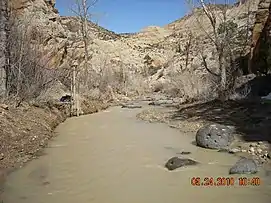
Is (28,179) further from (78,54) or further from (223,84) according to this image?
(78,54)

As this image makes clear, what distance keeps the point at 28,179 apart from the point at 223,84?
12.6m

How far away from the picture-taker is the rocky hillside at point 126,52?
25031 millimetres

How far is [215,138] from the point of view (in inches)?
420

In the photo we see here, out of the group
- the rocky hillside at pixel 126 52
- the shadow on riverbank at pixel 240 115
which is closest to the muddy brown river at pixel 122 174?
the shadow on riverbank at pixel 240 115

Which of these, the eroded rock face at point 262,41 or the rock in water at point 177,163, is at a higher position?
the eroded rock face at point 262,41

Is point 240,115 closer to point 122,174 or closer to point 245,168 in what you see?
point 245,168

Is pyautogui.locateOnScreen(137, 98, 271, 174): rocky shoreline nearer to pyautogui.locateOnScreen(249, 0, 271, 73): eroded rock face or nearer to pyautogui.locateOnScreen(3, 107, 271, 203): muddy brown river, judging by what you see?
pyautogui.locateOnScreen(3, 107, 271, 203): muddy brown river

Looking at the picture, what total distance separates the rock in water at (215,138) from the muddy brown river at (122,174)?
0.31 m

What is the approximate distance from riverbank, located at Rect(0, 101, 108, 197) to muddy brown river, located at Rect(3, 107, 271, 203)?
0.33 m

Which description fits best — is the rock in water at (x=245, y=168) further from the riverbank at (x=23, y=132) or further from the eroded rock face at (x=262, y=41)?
the eroded rock face at (x=262, y=41)
